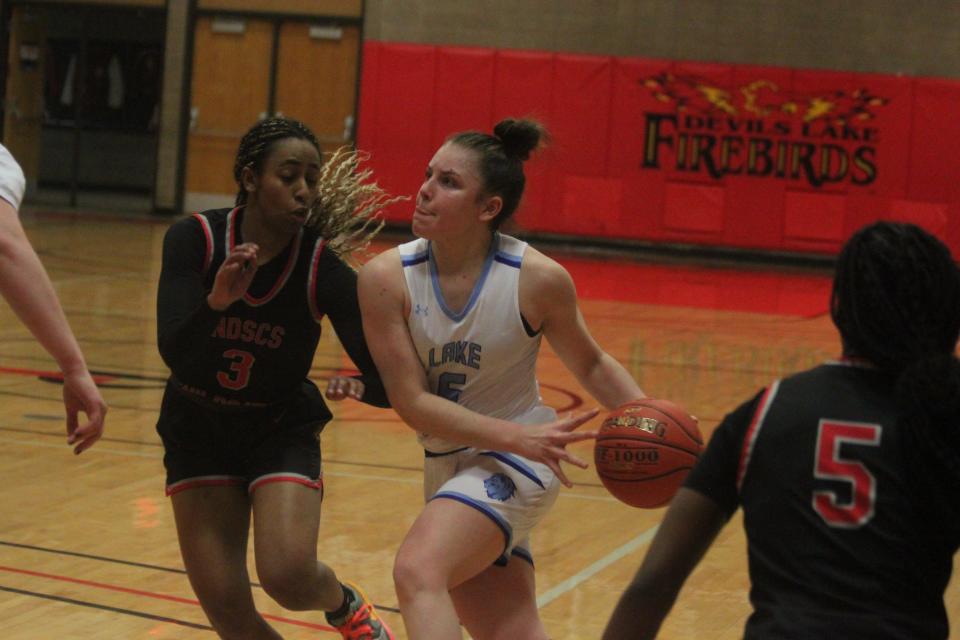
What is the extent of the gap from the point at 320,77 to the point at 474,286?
15.9 m

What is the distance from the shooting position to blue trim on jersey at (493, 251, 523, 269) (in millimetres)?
3313

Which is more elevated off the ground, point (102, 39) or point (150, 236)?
point (102, 39)

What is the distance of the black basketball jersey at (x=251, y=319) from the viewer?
3320 mm

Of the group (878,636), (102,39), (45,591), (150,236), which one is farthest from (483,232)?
(102,39)

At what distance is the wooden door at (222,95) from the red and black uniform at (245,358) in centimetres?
1587

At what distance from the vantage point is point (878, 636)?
1.83 meters

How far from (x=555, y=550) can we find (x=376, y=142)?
44.6ft

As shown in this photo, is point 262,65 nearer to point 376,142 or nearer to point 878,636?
point 376,142

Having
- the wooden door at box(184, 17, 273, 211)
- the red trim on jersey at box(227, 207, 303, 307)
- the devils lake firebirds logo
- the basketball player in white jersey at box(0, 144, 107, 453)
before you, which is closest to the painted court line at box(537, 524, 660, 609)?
the red trim on jersey at box(227, 207, 303, 307)

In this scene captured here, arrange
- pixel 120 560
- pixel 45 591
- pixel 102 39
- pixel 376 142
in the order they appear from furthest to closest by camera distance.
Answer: pixel 102 39 → pixel 376 142 → pixel 120 560 → pixel 45 591

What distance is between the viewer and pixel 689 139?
57.9 feet

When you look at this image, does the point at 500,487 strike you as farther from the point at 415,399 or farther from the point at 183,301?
the point at 183,301

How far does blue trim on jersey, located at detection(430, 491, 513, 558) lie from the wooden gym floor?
3.65 ft

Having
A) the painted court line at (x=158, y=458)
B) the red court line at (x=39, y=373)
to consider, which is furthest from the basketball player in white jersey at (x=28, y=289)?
the red court line at (x=39, y=373)
